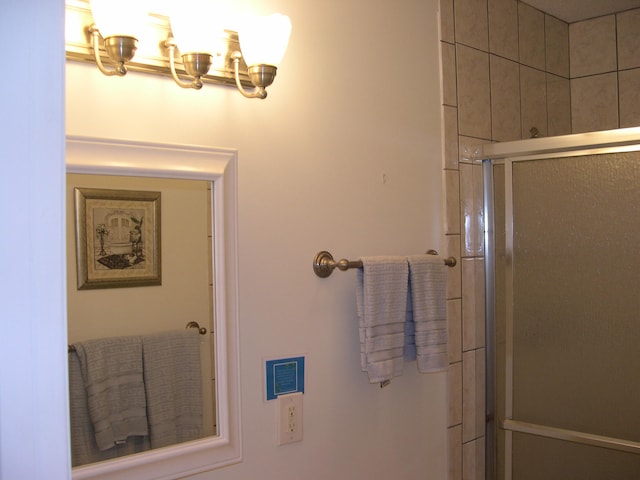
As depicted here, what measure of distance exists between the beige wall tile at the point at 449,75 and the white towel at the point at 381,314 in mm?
640

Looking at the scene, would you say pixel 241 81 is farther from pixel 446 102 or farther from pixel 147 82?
pixel 446 102

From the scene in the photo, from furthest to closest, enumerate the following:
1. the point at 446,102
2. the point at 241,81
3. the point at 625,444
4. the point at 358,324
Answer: the point at 446,102 → the point at 625,444 → the point at 358,324 → the point at 241,81

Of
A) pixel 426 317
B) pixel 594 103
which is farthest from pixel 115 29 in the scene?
pixel 594 103

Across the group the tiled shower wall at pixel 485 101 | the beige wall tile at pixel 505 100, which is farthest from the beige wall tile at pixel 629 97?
the beige wall tile at pixel 505 100

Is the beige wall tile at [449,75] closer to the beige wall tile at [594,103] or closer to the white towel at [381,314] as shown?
the white towel at [381,314]

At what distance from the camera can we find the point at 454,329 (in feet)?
6.48

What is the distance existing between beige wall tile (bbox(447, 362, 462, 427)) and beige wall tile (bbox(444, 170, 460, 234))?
449 millimetres

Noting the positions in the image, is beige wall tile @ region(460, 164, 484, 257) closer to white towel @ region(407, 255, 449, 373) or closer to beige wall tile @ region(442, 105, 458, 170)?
beige wall tile @ region(442, 105, 458, 170)

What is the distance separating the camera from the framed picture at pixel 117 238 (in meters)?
1.19

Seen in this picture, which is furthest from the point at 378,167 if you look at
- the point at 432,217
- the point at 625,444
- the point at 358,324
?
the point at 625,444

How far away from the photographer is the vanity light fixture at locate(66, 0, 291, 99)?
44.8 inches

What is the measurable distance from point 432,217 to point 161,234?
0.93m

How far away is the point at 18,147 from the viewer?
32cm

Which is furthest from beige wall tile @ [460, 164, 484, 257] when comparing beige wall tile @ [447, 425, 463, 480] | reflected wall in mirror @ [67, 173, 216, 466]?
reflected wall in mirror @ [67, 173, 216, 466]
